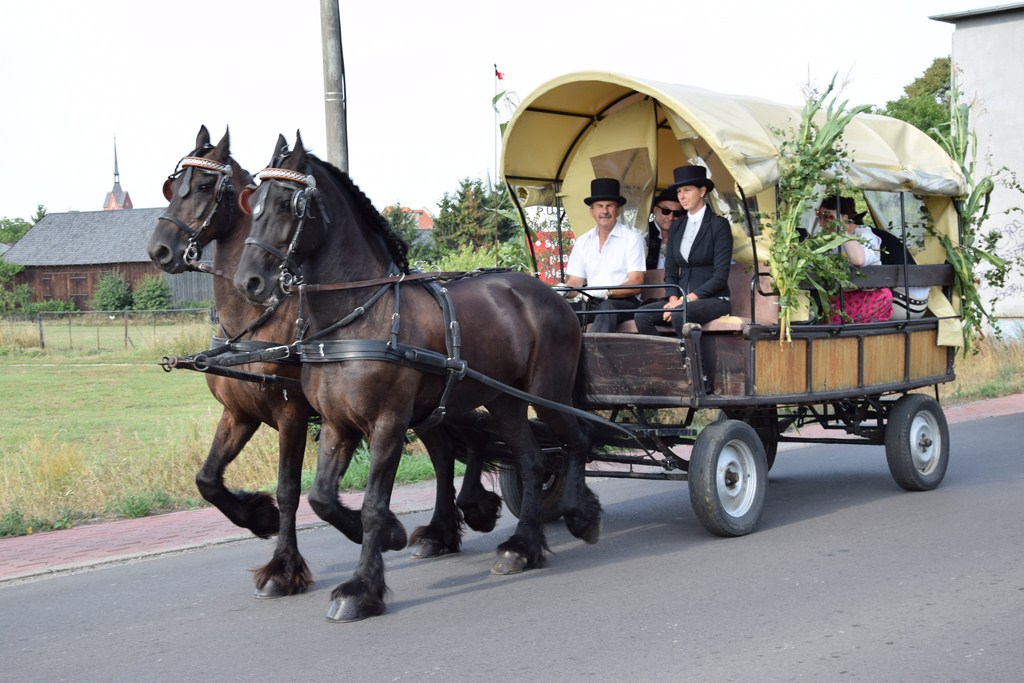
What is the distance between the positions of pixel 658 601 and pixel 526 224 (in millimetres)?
4094

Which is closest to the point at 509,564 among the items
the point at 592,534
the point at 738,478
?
the point at 592,534

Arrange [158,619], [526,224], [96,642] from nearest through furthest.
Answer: [96,642] < [158,619] < [526,224]

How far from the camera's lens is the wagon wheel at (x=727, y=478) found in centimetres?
674

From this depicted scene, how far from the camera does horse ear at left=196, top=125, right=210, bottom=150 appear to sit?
6.25 metres

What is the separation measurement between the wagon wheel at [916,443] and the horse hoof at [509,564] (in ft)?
10.7

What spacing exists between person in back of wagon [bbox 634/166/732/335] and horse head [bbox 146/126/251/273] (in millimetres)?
2770

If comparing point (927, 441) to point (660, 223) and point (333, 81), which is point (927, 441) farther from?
point (333, 81)

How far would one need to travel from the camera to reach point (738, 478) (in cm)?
709

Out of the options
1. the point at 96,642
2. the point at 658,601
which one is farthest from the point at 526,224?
the point at 96,642

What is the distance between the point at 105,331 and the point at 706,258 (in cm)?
3306

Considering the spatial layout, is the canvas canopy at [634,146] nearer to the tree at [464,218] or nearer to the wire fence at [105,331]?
the wire fence at [105,331]

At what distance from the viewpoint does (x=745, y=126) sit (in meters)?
7.06

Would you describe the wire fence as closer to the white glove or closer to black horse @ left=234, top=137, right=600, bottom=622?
the white glove

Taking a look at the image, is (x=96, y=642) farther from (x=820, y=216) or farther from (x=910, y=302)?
(x=910, y=302)
